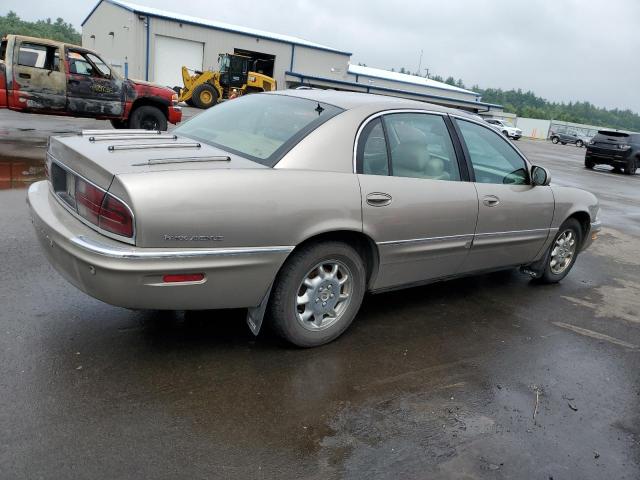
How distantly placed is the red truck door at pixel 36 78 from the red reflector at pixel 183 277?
1047 cm

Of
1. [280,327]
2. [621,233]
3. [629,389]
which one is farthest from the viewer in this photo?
[621,233]

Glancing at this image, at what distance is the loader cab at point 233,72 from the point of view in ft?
88.7

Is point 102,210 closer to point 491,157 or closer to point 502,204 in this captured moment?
point 502,204

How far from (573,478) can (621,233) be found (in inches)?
277

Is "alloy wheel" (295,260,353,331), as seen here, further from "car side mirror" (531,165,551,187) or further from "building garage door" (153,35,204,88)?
"building garage door" (153,35,204,88)

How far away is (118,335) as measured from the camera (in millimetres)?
3477

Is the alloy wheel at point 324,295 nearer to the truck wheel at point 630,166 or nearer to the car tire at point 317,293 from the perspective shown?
the car tire at point 317,293

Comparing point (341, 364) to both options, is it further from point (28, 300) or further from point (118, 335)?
point (28, 300)

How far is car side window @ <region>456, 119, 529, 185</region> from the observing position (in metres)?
4.38

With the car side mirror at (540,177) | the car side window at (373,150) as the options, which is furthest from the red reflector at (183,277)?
the car side mirror at (540,177)

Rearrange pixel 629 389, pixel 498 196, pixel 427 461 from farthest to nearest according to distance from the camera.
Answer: pixel 498 196, pixel 629 389, pixel 427 461

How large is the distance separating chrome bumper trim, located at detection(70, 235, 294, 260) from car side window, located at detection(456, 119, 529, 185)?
7.06 ft

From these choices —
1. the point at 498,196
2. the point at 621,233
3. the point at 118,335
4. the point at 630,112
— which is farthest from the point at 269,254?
the point at 630,112

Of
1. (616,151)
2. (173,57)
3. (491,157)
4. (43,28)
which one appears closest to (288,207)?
(491,157)
